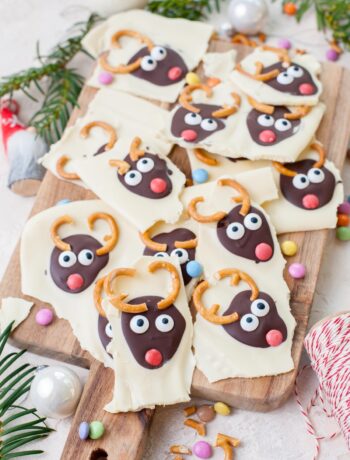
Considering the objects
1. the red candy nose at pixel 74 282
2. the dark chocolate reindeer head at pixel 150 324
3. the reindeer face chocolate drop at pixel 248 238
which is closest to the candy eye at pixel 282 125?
the reindeer face chocolate drop at pixel 248 238

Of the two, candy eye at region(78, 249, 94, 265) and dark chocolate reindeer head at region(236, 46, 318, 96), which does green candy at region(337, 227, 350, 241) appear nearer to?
dark chocolate reindeer head at region(236, 46, 318, 96)

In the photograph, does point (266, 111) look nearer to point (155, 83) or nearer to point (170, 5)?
point (155, 83)

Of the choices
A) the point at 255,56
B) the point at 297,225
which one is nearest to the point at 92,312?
the point at 297,225

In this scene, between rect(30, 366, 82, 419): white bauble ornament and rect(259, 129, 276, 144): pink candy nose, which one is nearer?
rect(30, 366, 82, 419): white bauble ornament

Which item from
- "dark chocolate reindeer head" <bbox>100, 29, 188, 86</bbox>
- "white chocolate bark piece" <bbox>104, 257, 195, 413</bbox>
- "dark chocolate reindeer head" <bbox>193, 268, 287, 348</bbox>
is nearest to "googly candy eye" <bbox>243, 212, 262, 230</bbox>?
"dark chocolate reindeer head" <bbox>193, 268, 287, 348</bbox>

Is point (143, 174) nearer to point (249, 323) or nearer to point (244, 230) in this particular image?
point (244, 230)

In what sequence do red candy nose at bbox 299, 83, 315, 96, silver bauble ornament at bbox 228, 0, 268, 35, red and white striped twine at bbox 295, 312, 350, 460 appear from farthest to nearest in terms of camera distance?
silver bauble ornament at bbox 228, 0, 268, 35
red candy nose at bbox 299, 83, 315, 96
red and white striped twine at bbox 295, 312, 350, 460
